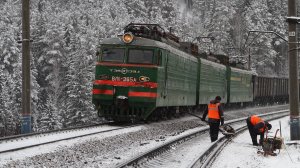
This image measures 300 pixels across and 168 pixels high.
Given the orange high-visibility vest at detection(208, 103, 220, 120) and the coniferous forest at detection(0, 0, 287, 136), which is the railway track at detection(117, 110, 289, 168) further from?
the coniferous forest at detection(0, 0, 287, 136)

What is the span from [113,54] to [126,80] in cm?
122

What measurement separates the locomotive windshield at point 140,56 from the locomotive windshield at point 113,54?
1.06 ft

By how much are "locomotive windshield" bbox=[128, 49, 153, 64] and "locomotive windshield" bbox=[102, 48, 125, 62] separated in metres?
0.32

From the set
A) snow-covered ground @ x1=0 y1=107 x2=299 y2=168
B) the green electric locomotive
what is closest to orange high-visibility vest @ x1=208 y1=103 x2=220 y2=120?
snow-covered ground @ x1=0 y1=107 x2=299 y2=168

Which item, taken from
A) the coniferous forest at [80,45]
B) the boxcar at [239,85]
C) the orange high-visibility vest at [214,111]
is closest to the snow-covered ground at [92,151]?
the orange high-visibility vest at [214,111]

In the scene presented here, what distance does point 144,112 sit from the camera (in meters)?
19.4

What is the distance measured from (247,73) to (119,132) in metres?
26.2

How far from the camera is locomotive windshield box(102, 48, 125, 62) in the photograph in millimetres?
19403

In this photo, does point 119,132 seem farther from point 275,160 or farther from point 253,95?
point 253,95

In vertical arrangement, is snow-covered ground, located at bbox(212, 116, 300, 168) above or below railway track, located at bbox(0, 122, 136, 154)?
below

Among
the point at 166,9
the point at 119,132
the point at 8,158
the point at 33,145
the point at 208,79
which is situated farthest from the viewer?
the point at 166,9

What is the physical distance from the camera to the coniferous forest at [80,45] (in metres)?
55.9

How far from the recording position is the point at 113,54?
19531mm

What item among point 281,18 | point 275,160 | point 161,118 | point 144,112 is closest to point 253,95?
point 161,118
